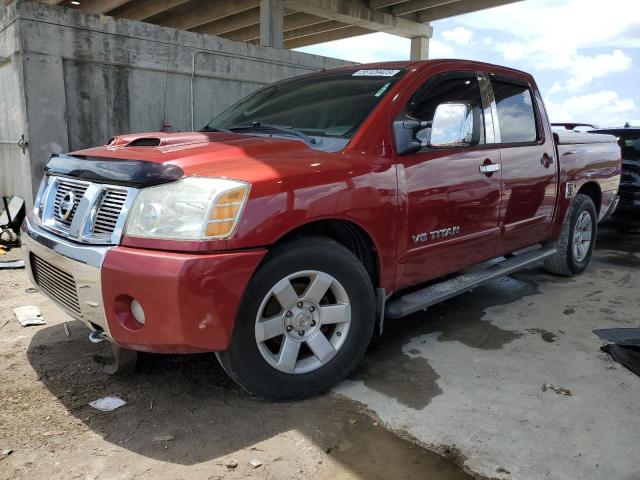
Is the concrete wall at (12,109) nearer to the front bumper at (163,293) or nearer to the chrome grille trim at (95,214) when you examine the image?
the chrome grille trim at (95,214)

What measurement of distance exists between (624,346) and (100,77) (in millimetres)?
6524

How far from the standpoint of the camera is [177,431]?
2.47m

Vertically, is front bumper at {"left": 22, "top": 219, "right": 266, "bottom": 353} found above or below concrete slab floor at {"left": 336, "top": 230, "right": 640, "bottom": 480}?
above

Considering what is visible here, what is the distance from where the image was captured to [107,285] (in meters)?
2.29

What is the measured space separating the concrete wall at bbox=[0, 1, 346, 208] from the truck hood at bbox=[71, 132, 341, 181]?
3.92m

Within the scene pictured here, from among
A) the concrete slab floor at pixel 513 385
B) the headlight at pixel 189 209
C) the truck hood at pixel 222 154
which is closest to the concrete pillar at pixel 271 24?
the concrete slab floor at pixel 513 385

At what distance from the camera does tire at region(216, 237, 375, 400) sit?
244 centimetres

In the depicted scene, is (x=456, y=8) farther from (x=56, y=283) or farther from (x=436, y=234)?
(x=56, y=283)

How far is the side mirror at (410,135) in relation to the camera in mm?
3018

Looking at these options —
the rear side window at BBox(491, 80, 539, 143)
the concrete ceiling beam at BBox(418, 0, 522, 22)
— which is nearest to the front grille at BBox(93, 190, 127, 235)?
the rear side window at BBox(491, 80, 539, 143)

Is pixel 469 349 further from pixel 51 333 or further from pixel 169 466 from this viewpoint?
pixel 51 333

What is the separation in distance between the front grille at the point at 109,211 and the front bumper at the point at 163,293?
0.33 feet

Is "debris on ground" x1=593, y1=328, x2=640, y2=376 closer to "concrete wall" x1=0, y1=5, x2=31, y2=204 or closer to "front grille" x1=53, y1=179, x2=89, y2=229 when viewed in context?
"front grille" x1=53, y1=179, x2=89, y2=229

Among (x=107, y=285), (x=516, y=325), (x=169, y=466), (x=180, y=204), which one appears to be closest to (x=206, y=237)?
(x=180, y=204)
